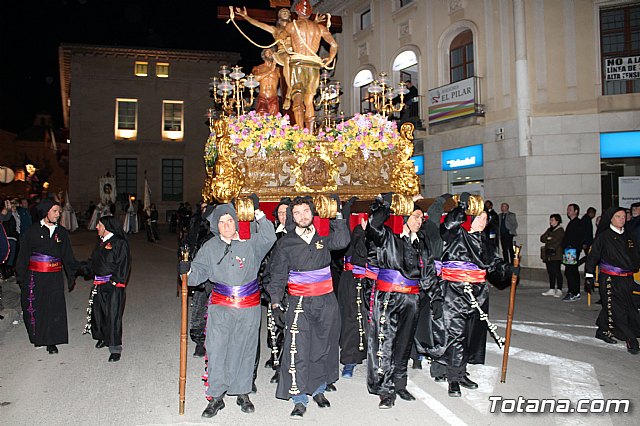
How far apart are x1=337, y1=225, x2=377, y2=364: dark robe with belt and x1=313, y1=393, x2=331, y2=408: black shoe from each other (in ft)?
3.28

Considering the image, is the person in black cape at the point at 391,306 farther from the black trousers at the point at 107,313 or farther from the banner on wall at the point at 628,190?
the banner on wall at the point at 628,190

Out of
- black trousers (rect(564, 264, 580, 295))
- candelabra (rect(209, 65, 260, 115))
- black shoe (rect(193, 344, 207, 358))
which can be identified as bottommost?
black shoe (rect(193, 344, 207, 358))

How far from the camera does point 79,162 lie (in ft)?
108

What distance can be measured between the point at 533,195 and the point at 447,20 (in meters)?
7.26

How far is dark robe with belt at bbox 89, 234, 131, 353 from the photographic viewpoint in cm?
632

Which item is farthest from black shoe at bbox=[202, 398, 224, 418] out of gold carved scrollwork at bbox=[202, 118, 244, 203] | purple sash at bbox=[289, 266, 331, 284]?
gold carved scrollwork at bbox=[202, 118, 244, 203]

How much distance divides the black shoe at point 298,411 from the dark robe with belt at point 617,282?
4715mm

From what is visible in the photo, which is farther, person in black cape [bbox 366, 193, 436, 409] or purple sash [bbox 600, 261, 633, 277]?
purple sash [bbox 600, 261, 633, 277]

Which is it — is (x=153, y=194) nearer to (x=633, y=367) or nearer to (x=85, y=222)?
(x=85, y=222)

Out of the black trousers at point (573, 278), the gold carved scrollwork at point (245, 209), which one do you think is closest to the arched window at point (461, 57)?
the black trousers at point (573, 278)

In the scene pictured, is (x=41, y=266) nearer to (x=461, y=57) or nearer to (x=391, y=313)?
(x=391, y=313)

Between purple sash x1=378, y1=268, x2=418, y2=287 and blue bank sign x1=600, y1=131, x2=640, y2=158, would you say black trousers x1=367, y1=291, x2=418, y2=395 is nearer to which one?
purple sash x1=378, y1=268, x2=418, y2=287

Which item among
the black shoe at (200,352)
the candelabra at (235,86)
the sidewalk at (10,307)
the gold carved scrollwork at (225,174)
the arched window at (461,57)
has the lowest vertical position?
the black shoe at (200,352)

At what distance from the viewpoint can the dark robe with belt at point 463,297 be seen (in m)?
5.11
